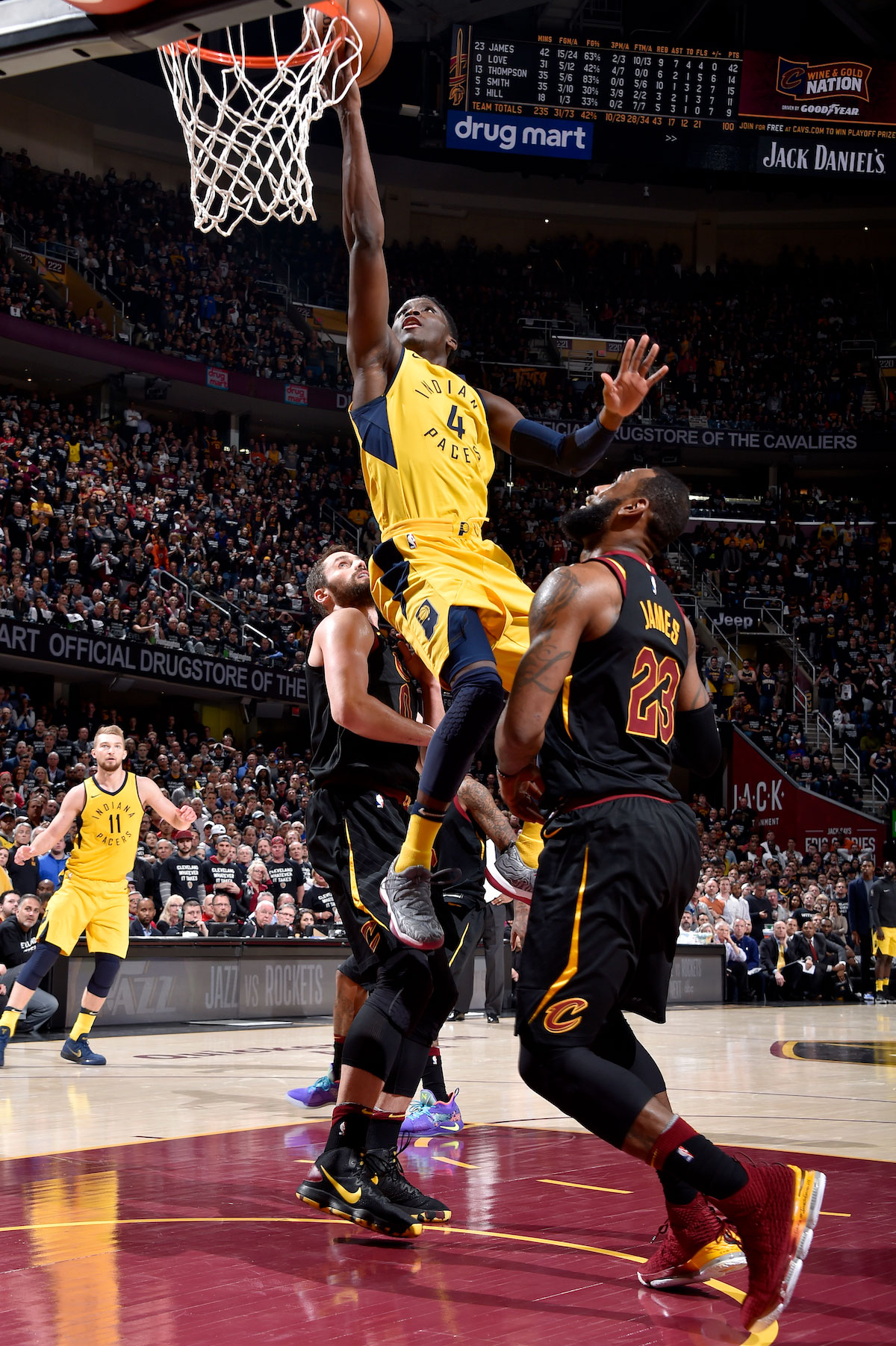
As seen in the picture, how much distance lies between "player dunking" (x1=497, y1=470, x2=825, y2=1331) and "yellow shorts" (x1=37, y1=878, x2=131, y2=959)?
20.2 feet

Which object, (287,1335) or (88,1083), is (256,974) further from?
(287,1335)

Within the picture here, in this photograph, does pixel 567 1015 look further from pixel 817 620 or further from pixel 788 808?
pixel 817 620

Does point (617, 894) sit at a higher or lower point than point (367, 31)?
lower

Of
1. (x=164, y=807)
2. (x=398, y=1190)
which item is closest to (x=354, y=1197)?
(x=398, y=1190)

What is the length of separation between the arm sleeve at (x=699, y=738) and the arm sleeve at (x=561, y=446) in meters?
1.40

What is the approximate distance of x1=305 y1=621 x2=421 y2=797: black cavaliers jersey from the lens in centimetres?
518

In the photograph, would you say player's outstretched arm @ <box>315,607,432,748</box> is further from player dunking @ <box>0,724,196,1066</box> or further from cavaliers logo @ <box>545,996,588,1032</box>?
player dunking @ <box>0,724,196,1066</box>

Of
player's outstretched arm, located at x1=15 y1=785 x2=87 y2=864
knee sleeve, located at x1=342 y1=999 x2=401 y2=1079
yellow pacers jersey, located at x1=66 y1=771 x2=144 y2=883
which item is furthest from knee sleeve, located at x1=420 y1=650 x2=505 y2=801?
yellow pacers jersey, located at x1=66 y1=771 x2=144 y2=883

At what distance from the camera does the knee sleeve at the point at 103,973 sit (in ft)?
30.6

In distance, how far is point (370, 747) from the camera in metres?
5.18

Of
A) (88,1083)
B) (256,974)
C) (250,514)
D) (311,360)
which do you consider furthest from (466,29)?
(88,1083)

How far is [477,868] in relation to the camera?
18.7ft

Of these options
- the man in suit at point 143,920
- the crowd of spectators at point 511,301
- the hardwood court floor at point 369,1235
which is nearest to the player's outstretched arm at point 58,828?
the hardwood court floor at point 369,1235

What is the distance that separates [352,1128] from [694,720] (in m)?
1.75
